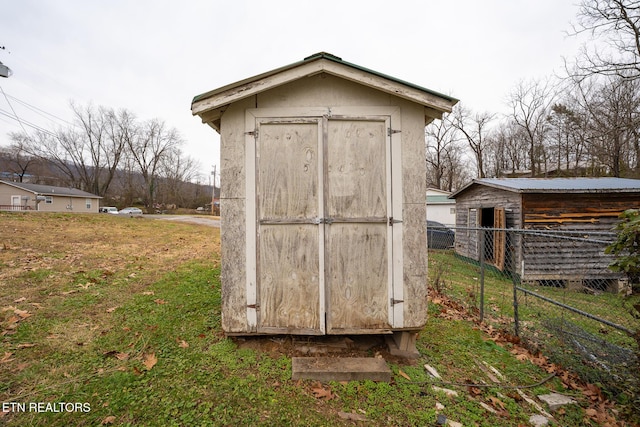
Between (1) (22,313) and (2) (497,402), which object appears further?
(1) (22,313)

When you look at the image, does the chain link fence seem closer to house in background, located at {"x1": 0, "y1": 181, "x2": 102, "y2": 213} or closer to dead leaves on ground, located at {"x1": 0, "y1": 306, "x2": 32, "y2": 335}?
dead leaves on ground, located at {"x1": 0, "y1": 306, "x2": 32, "y2": 335}

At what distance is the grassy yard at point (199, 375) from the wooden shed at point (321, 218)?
526mm

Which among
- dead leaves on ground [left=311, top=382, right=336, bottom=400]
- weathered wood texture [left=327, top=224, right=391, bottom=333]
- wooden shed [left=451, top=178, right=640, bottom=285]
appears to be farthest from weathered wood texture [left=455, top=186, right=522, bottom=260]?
dead leaves on ground [left=311, top=382, right=336, bottom=400]

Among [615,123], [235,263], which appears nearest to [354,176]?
[235,263]

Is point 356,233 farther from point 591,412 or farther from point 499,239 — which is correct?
point 499,239

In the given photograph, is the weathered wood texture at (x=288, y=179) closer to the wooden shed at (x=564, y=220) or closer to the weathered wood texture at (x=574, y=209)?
the wooden shed at (x=564, y=220)

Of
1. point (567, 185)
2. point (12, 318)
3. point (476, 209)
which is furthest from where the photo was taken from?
point (476, 209)

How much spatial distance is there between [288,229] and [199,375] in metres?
1.69

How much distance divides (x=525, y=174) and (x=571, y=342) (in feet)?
76.4

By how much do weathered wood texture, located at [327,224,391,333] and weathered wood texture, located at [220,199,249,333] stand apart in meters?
1.00

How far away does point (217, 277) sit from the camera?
18.5 feet

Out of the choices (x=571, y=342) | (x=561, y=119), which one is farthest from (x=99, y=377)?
(x=561, y=119)

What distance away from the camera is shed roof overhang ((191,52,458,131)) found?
9.71 feet

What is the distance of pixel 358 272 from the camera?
10.2 ft
